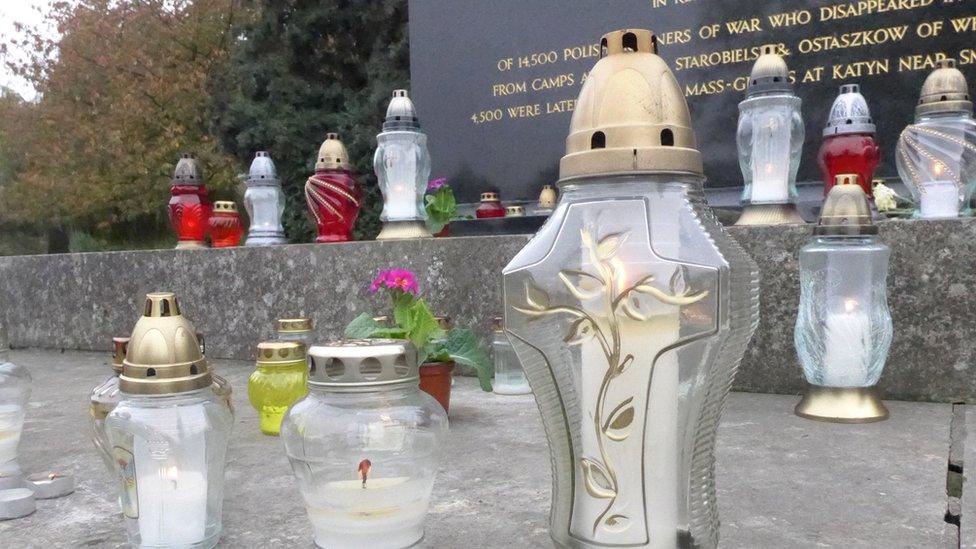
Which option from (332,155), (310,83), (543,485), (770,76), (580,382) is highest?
(310,83)

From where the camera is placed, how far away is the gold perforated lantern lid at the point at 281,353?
1992 mm

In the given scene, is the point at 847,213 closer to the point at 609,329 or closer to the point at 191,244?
the point at 609,329

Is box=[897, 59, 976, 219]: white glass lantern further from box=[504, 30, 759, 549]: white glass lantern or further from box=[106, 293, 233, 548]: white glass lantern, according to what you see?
box=[106, 293, 233, 548]: white glass lantern

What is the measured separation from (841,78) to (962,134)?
3.73 ft

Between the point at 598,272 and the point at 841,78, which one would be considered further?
the point at 841,78

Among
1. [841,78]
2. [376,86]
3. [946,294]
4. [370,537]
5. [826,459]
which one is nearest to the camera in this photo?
[370,537]

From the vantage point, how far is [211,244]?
13.5ft

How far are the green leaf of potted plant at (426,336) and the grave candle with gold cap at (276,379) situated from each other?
0.16 m

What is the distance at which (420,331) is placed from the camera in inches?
78.6

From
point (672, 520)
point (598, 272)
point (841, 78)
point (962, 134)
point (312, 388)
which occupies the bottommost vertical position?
point (672, 520)

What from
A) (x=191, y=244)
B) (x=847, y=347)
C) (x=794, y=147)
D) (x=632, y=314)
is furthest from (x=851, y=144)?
(x=191, y=244)

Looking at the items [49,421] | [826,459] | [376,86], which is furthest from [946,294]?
[376,86]

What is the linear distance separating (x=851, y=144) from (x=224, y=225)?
9.83ft

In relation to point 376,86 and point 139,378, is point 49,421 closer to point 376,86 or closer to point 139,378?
point 139,378
